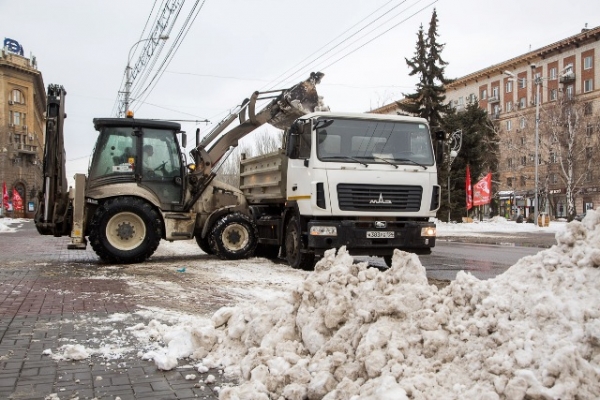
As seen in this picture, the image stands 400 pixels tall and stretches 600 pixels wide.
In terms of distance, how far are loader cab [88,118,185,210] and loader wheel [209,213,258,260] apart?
1.02m

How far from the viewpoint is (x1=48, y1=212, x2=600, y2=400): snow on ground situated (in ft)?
10.3

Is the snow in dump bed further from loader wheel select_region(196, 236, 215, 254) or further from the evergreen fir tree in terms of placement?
the evergreen fir tree

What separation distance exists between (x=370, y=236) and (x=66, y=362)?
6399mm

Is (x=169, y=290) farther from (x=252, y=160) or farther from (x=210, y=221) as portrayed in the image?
(x=252, y=160)

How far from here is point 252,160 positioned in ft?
44.1

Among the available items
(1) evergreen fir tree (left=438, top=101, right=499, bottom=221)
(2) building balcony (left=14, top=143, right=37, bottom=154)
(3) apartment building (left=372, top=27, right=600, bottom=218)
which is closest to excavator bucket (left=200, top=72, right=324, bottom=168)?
(1) evergreen fir tree (left=438, top=101, right=499, bottom=221)

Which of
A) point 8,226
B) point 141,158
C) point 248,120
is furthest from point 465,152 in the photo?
point 141,158

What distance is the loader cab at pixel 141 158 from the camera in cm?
1182

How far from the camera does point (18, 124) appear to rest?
265 feet

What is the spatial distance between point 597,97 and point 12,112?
243ft

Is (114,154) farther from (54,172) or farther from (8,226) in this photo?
(8,226)

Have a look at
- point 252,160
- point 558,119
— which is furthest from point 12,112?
point 252,160

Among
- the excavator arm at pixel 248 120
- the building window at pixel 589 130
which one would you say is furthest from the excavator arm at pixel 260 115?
the building window at pixel 589 130

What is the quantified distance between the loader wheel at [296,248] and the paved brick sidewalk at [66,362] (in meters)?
3.26
